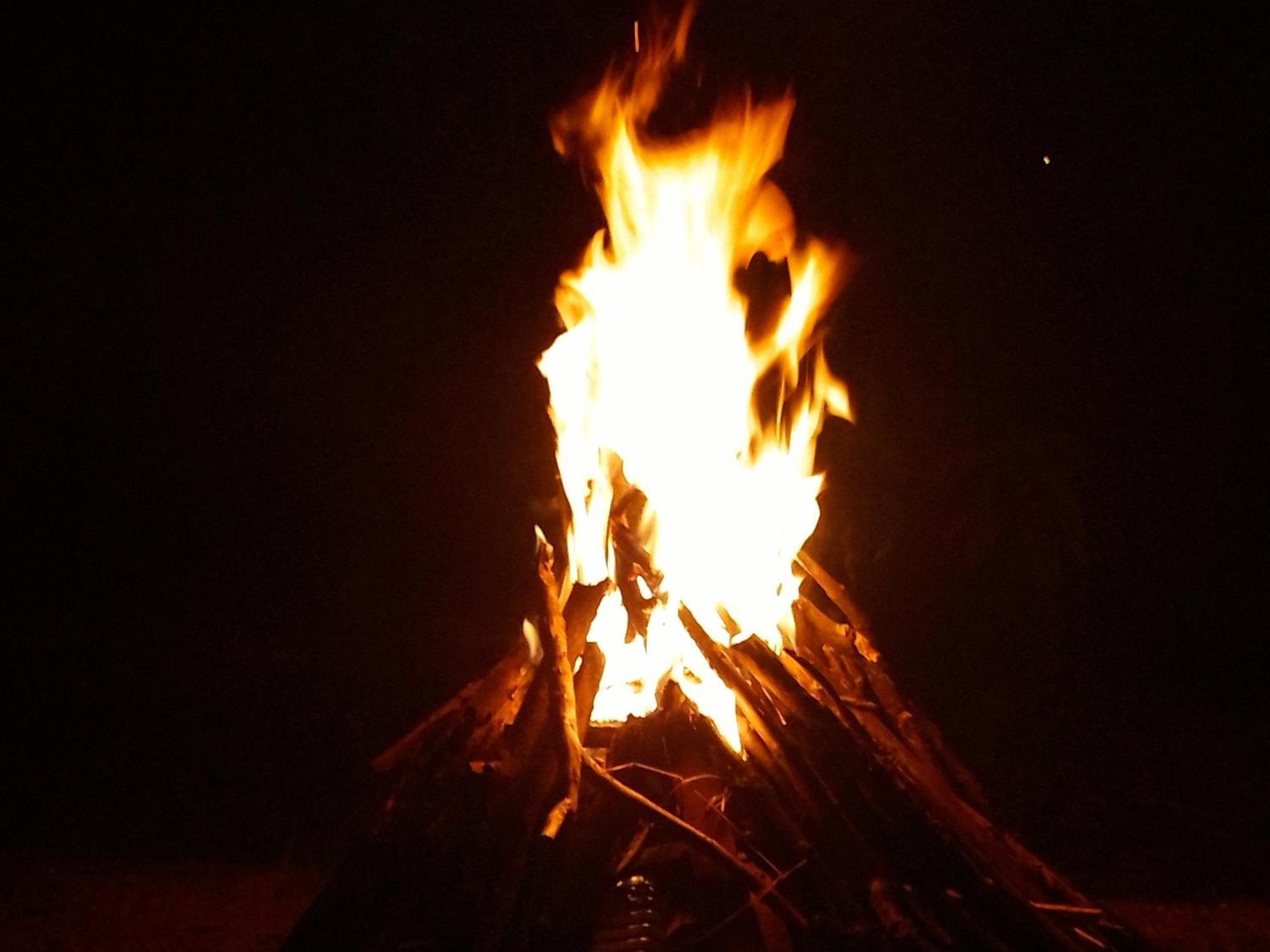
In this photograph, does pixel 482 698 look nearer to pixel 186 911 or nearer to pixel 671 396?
pixel 186 911

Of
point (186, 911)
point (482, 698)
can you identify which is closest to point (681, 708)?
point (482, 698)

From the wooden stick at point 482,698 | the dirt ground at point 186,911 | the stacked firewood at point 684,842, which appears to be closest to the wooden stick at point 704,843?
the stacked firewood at point 684,842

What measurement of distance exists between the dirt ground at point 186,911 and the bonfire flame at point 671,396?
972 millimetres

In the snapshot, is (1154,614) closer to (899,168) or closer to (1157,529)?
(1157,529)

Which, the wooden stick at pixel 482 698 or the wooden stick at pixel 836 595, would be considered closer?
the wooden stick at pixel 482 698

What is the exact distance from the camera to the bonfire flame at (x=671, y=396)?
9.25 ft

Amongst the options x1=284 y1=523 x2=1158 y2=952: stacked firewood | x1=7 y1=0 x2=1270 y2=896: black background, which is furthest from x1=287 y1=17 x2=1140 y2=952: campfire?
x1=7 y1=0 x2=1270 y2=896: black background

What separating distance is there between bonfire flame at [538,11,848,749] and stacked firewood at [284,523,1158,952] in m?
0.20

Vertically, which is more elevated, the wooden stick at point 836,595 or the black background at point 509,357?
the black background at point 509,357

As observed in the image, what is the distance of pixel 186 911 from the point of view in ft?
8.80

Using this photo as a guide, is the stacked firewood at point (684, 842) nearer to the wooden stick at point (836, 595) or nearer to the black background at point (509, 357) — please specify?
the wooden stick at point (836, 595)

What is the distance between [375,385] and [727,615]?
6.07 feet

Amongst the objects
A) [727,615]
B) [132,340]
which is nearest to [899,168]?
[727,615]

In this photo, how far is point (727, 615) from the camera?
8.89 feet
